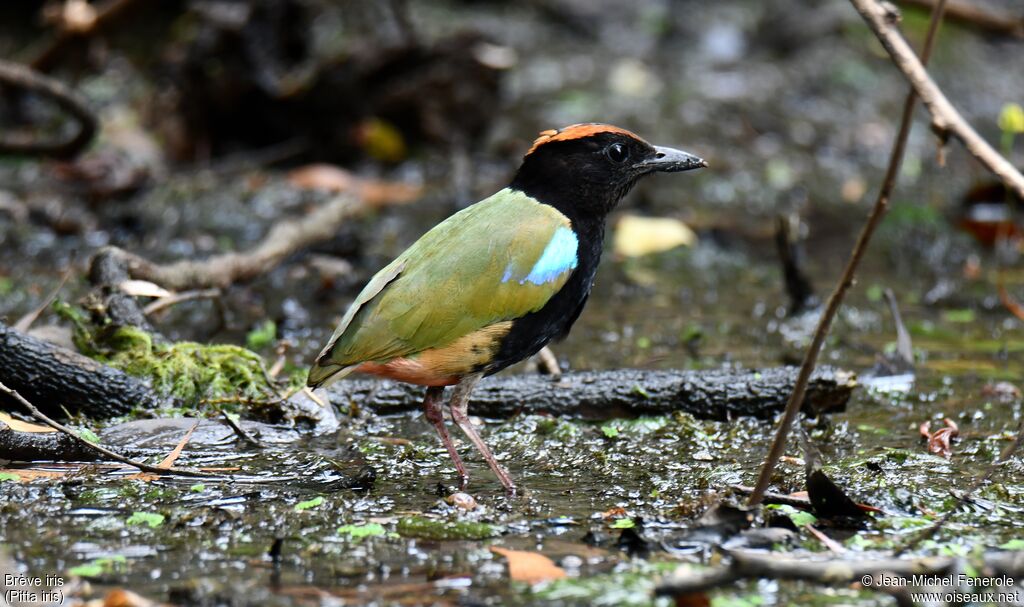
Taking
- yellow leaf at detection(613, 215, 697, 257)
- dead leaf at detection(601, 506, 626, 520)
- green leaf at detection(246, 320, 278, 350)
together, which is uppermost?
dead leaf at detection(601, 506, 626, 520)

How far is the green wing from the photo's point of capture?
4.30 metres

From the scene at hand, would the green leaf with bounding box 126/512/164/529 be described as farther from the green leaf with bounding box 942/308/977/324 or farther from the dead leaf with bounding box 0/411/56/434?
the green leaf with bounding box 942/308/977/324

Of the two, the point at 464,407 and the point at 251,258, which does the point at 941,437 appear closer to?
the point at 464,407

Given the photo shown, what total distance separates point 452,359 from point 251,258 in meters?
2.60

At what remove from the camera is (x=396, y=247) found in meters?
8.11

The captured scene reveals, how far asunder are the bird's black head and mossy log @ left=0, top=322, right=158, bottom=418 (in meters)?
1.82

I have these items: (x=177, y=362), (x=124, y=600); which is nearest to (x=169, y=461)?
(x=177, y=362)

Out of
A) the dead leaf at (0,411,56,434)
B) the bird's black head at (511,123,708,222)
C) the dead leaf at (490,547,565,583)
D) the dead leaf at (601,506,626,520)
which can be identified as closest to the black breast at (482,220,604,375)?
the bird's black head at (511,123,708,222)

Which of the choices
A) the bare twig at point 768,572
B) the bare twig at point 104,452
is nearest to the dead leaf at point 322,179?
the bare twig at point 104,452

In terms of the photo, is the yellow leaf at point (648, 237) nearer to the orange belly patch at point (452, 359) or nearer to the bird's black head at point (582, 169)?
the bird's black head at point (582, 169)

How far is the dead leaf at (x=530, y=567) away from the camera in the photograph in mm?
3318

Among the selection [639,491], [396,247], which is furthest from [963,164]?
[639,491]

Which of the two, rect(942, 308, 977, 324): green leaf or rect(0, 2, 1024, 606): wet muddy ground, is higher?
rect(0, 2, 1024, 606): wet muddy ground

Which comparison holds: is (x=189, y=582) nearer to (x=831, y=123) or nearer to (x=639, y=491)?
(x=639, y=491)
